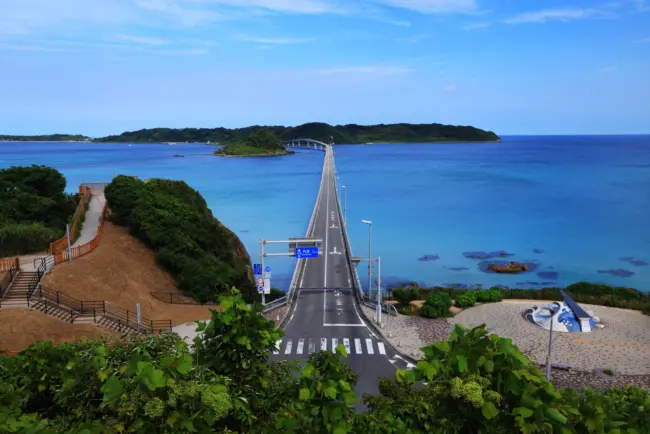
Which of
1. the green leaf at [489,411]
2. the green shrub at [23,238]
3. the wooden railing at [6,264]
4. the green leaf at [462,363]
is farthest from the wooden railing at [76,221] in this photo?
the green leaf at [489,411]

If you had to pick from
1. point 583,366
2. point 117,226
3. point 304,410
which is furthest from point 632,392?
point 117,226

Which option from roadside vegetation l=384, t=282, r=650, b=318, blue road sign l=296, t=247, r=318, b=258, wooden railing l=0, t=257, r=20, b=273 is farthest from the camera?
blue road sign l=296, t=247, r=318, b=258

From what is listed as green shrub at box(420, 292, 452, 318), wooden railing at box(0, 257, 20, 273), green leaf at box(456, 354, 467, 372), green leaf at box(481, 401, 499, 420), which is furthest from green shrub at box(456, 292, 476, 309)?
wooden railing at box(0, 257, 20, 273)

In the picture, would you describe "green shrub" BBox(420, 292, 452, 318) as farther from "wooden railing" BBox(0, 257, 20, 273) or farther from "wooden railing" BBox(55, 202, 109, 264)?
"wooden railing" BBox(0, 257, 20, 273)

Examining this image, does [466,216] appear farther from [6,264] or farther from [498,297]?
[6,264]

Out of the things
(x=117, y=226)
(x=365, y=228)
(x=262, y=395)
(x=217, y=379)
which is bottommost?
(x=365, y=228)

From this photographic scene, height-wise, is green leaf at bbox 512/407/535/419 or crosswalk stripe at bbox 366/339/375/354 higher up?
green leaf at bbox 512/407/535/419

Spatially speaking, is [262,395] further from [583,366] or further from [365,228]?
[365,228]
